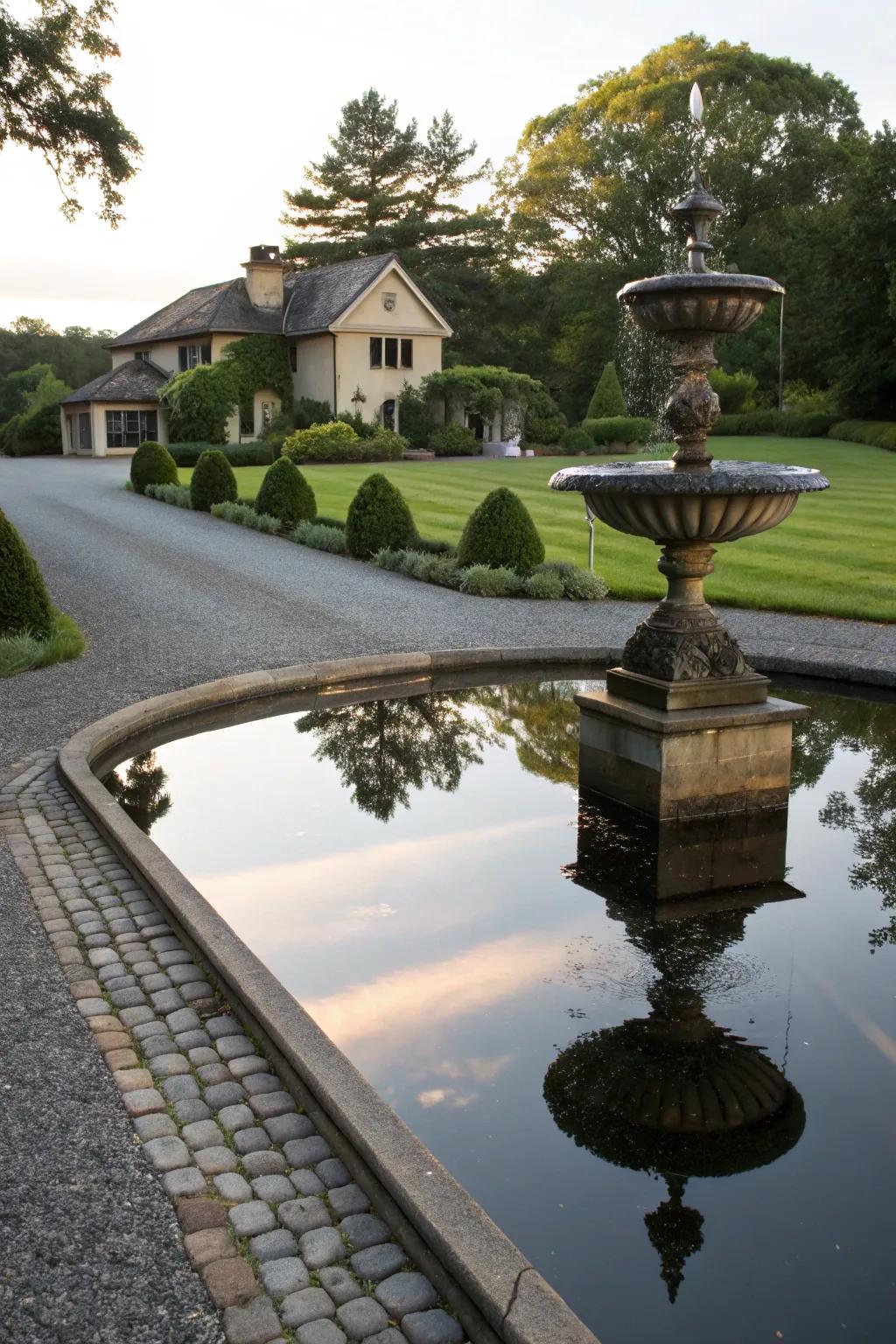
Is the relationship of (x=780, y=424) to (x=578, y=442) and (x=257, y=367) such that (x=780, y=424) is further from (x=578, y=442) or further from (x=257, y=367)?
(x=257, y=367)

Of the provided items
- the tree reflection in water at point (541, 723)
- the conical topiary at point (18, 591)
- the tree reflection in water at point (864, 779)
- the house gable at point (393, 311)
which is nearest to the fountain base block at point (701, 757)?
the tree reflection in water at point (864, 779)

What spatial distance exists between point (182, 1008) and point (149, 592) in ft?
35.5

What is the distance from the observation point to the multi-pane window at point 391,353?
43156mm

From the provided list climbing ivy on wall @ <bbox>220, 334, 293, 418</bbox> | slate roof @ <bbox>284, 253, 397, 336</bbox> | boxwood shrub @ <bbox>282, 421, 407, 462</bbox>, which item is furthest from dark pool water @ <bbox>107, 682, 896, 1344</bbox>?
slate roof @ <bbox>284, 253, 397, 336</bbox>

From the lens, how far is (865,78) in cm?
5594

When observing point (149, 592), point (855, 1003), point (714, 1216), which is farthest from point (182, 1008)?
point (149, 592)

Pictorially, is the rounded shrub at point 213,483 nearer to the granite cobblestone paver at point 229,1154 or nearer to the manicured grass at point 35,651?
the manicured grass at point 35,651

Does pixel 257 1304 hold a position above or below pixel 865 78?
below

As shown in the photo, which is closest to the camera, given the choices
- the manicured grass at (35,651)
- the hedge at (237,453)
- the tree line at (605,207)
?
the manicured grass at (35,651)

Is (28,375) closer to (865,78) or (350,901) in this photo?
(865,78)

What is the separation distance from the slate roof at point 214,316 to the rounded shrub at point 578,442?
1230 cm

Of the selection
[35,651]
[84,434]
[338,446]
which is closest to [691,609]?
[35,651]

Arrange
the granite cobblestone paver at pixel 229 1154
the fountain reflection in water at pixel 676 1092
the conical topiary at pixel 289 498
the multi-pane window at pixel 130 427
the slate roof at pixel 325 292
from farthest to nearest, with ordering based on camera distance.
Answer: the multi-pane window at pixel 130 427 → the slate roof at pixel 325 292 → the conical topiary at pixel 289 498 → the fountain reflection in water at pixel 676 1092 → the granite cobblestone paver at pixel 229 1154

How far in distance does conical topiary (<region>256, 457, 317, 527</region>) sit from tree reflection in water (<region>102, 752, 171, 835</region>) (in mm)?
13702
